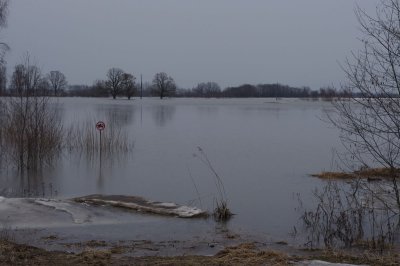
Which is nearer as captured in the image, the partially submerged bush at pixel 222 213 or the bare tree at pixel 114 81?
the partially submerged bush at pixel 222 213

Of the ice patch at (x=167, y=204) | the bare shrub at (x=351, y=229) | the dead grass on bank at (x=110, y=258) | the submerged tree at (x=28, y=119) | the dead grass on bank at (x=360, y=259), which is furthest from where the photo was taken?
the submerged tree at (x=28, y=119)

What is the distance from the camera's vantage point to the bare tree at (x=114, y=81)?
9350 centimetres

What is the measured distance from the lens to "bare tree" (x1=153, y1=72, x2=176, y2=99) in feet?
340

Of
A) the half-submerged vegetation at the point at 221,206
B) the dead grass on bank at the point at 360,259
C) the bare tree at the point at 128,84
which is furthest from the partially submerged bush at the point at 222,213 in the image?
the bare tree at the point at 128,84

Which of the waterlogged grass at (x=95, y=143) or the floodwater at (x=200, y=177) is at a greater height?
the waterlogged grass at (x=95, y=143)

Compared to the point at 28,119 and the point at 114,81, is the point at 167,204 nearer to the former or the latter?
the point at 28,119

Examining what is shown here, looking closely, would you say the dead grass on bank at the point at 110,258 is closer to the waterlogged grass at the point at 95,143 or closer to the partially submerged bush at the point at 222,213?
the partially submerged bush at the point at 222,213

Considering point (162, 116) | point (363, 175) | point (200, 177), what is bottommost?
point (200, 177)

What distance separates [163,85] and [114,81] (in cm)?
1299

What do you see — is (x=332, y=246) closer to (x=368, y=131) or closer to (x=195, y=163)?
(x=368, y=131)

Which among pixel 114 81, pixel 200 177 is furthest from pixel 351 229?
pixel 114 81

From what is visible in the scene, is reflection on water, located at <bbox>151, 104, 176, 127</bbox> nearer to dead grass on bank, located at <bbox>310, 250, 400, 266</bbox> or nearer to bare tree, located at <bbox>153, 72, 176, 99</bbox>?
dead grass on bank, located at <bbox>310, 250, 400, 266</bbox>

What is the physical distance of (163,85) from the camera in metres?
104

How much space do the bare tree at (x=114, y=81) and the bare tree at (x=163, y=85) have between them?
11.0 m
